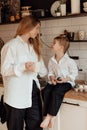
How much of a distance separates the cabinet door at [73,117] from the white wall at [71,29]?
630mm

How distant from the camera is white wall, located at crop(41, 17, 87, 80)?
2619mm

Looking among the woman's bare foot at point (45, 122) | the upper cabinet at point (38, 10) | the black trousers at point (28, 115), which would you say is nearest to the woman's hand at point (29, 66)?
the black trousers at point (28, 115)

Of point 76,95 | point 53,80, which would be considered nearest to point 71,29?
point 53,80

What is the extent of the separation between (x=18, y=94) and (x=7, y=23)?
4.78ft

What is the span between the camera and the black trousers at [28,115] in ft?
6.22

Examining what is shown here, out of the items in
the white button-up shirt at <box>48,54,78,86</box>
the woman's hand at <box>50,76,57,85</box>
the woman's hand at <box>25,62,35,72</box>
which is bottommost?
the woman's hand at <box>50,76,57,85</box>

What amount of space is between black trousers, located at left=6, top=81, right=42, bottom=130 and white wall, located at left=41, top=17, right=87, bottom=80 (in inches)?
33.4

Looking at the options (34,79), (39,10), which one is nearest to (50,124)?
(34,79)

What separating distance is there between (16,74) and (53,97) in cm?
49

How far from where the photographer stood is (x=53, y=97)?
6.93ft

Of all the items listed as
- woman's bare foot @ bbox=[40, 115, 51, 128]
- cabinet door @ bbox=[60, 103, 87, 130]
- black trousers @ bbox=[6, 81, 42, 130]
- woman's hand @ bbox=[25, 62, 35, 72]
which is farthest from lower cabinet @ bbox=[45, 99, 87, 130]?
woman's hand @ bbox=[25, 62, 35, 72]

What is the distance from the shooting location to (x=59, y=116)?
2.20 meters

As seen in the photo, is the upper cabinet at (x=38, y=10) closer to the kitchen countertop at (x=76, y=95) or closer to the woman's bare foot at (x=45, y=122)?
the kitchen countertop at (x=76, y=95)

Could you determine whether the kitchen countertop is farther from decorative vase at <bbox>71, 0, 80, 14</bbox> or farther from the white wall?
decorative vase at <bbox>71, 0, 80, 14</bbox>
